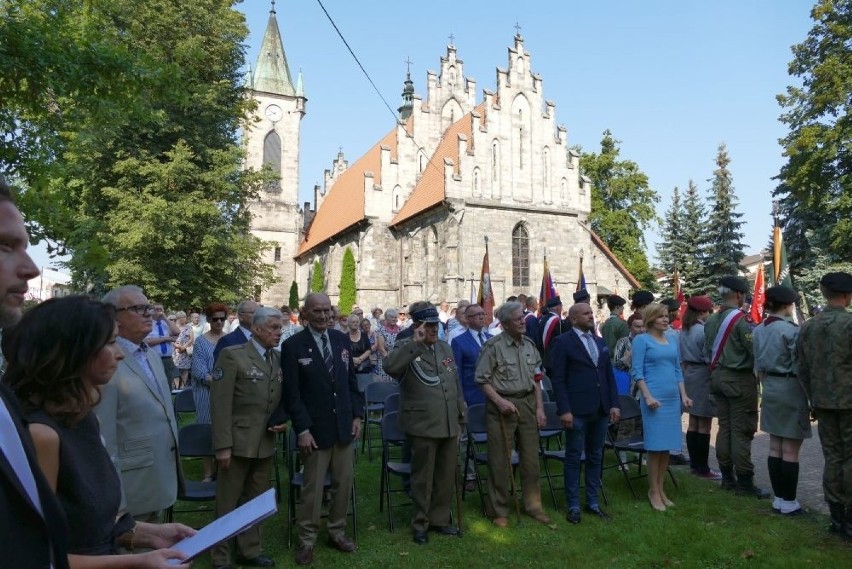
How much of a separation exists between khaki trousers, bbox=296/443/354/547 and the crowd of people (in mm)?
A: 13

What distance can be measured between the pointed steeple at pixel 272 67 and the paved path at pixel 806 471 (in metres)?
42.6

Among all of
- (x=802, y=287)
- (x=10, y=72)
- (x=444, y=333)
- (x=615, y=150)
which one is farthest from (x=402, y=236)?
(x=10, y=72)

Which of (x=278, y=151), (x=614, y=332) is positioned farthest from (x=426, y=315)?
(x=278, y=151)

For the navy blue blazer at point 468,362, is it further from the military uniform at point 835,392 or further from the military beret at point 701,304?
the military uniform at point 835,392

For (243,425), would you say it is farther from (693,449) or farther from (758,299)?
(758,299)

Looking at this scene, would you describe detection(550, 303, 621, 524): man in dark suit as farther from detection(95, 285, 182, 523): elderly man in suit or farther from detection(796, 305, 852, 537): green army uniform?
Answer: detection(95, 285, 182, 523): elderly man in suit

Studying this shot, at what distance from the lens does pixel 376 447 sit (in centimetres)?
876

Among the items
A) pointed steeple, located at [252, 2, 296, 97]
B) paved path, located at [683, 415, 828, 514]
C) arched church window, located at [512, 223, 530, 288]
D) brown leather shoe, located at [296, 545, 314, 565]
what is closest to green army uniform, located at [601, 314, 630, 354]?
paved path, located at [683, 415, 828, 514]

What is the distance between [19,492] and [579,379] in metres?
5.24

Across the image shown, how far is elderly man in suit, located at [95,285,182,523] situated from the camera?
11.3 ft

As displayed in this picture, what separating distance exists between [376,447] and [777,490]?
4.96 metres

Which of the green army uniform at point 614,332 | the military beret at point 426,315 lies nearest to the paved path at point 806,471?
the green army uniform at point 614,332

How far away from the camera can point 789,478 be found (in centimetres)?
574

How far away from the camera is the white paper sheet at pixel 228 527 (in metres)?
1.72
